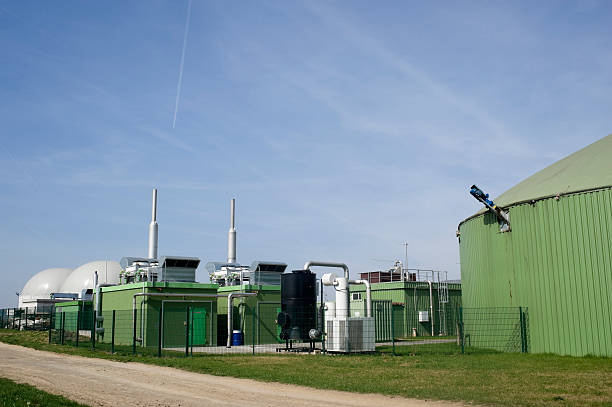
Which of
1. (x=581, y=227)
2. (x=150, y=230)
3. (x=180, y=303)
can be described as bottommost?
(x=180, y=303)

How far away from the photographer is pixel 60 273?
80.4 m

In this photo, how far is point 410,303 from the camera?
42156 millimetres

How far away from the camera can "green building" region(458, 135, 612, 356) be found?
19578 millimetres

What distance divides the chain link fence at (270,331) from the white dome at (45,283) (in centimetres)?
3868

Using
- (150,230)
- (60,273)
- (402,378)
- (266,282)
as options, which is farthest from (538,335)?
(60,273)

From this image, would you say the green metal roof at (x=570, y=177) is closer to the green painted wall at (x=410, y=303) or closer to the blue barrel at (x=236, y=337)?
the blue barrel at (x=236, y=337)

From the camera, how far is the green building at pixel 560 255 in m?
19.6

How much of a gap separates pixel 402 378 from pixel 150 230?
3117cm

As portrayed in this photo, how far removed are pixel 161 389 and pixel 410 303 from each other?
30594mm

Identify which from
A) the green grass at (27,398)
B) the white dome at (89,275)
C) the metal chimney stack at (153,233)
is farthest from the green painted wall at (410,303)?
the white dome at (89,275)

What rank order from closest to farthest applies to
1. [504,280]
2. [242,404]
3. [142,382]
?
[242,404] < [142,382] < [504,280]

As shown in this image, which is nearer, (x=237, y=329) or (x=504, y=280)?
(x=504, y=280)

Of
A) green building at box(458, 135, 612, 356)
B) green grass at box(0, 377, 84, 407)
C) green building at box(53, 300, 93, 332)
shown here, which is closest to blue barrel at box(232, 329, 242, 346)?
green building at box(53, 300, 93, 332)

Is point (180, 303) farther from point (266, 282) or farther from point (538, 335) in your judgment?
point (538, 335)
